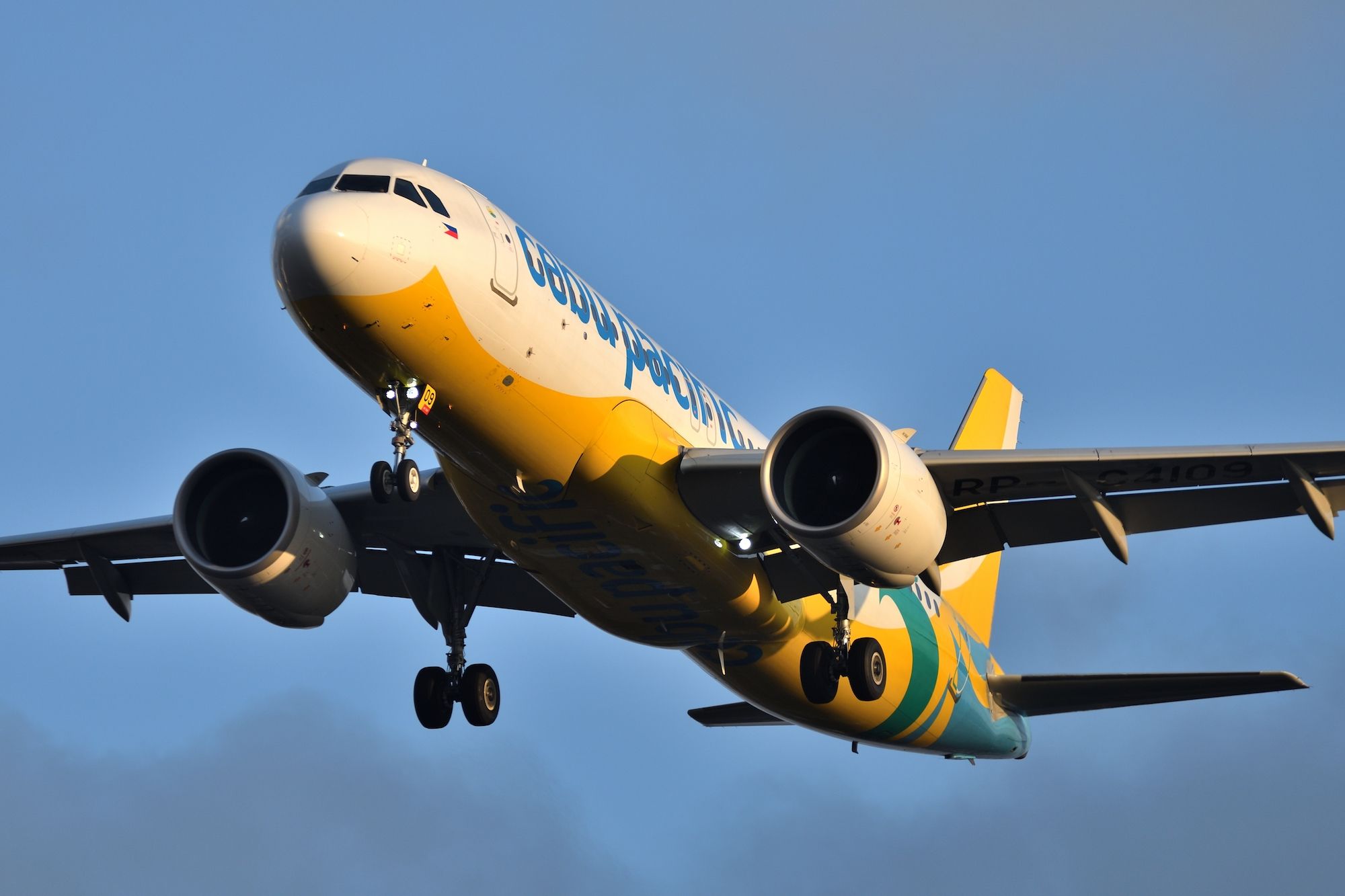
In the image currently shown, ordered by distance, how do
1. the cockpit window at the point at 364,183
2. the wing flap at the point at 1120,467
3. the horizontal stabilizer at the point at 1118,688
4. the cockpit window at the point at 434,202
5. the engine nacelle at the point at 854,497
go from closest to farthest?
the cockpit window at the point at 364,183
the cockpit window at the point at 434,202
the engine nacelle at the point at 854,497
the wing flap at the point at 1120,467
the horizontal stabilizer at the point at 1118,688

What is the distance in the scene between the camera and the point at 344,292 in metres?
18.4

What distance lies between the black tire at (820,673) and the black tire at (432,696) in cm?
603

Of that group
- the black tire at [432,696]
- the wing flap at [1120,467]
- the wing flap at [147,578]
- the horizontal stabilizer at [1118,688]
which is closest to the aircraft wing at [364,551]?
the wing flap at [147,578]

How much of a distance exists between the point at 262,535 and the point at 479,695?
4.48 metres

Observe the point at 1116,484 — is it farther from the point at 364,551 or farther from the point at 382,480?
the point at 364,551

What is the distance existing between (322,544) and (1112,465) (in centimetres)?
1213

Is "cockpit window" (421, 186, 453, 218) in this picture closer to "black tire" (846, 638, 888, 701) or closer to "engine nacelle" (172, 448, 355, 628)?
"engine nacelle" (172, 448, 355, 628)

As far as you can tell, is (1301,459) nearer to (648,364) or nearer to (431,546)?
(648,364)

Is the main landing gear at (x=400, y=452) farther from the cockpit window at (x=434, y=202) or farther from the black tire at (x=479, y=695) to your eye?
the black tire at (x=479, y=695)

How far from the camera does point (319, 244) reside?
716 inches

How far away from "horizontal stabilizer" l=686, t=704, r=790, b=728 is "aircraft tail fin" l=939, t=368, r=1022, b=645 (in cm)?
499

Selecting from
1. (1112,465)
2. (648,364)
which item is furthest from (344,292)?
(1112,465)

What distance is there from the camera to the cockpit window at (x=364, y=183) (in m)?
19.2

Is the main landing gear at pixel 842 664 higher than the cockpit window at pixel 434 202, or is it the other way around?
the cockpit window at pixel 434 202
